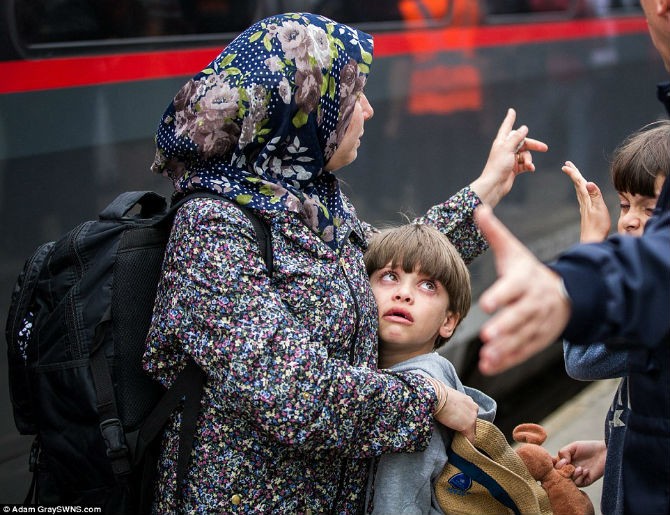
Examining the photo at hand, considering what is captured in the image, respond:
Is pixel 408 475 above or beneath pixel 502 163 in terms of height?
beneath

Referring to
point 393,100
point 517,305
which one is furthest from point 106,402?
point 393,100

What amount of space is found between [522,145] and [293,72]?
84 centimetres

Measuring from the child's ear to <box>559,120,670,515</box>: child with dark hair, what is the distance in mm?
246

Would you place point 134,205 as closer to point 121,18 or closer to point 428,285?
point 428,285

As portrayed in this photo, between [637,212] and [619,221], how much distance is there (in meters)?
0.05

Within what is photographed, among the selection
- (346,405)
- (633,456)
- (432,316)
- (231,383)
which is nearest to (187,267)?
(231,383)

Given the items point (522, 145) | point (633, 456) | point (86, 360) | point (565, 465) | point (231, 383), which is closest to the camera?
point (633, 456)

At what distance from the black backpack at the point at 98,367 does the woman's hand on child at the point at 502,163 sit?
755 mm

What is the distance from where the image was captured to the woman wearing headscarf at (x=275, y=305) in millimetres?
1560

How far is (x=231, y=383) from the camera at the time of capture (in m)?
1.55

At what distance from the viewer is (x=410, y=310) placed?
6.30 feet

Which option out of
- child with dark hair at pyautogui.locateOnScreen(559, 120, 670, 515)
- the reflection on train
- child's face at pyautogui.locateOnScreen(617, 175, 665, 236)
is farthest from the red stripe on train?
child's face at pyautogui.locateOnScreen(617, 175, 665, 236)

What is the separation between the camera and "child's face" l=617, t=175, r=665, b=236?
189 centimetres

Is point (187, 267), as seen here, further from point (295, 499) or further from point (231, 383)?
point (295, 499)
